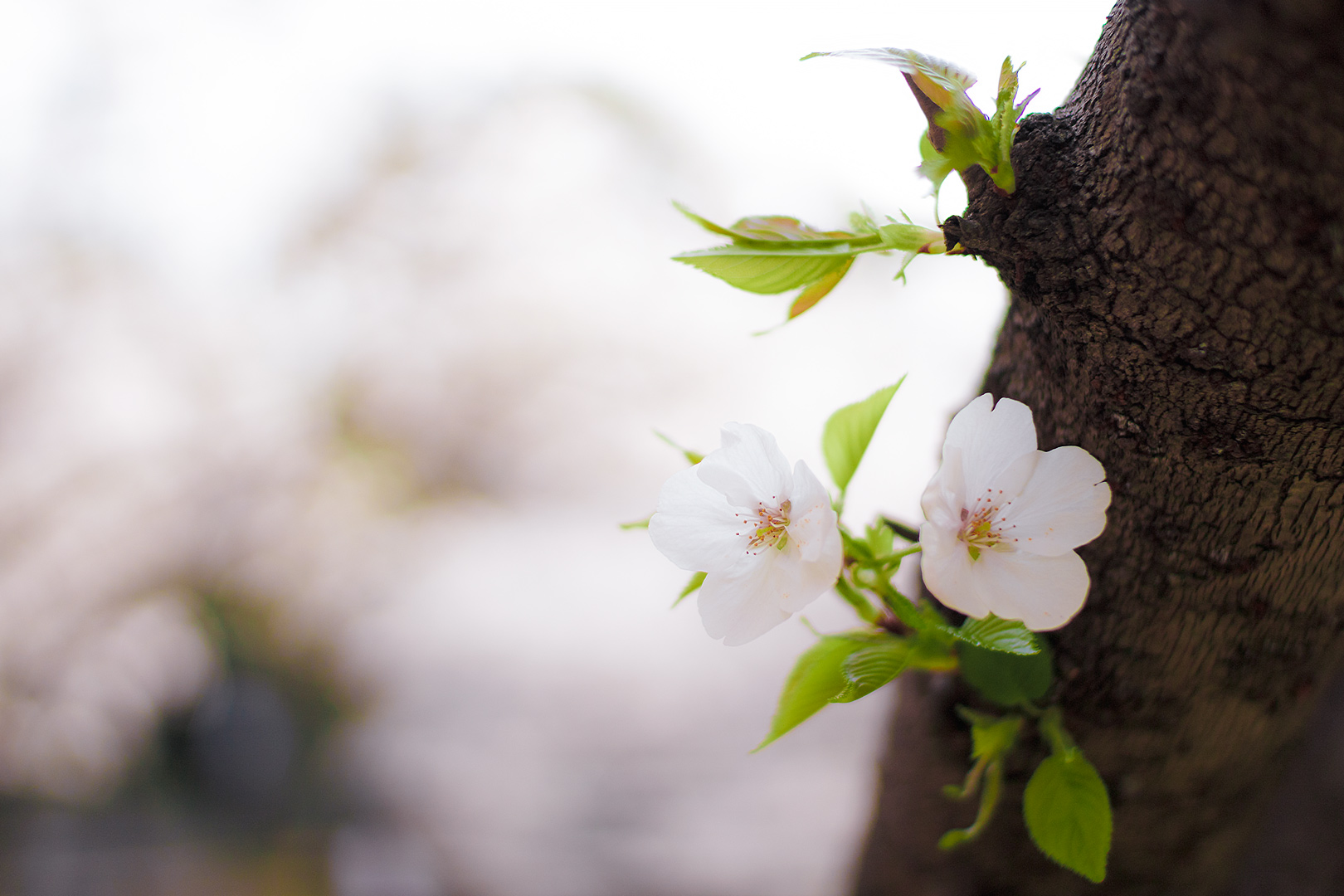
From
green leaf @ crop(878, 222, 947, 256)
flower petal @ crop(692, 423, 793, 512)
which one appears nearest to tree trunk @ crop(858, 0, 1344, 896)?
green leaf @ crop(878, 222, 947, 256)

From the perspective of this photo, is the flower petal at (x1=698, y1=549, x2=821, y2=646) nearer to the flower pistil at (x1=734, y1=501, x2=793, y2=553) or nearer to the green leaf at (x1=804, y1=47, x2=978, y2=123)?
the flower pistil at (x1=734, y1=501, x2=793, y2=553)

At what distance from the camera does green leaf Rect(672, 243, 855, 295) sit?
0.29 meters

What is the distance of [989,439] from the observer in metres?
0.27

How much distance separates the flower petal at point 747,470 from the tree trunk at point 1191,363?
116 millimetres

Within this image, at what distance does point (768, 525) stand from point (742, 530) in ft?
0.04

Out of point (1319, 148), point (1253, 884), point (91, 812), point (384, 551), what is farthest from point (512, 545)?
point (1319, 148)

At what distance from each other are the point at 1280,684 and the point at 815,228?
0.37 metres

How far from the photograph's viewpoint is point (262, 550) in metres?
1.25

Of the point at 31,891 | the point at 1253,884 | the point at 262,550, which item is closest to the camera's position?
the point at 1253,884

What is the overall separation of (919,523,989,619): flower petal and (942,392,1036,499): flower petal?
0.08ft

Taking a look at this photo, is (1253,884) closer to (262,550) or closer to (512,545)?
(512,545)

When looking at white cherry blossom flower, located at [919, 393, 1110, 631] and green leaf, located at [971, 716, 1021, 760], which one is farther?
green leaf, located at [971, 716, 1021, 760]

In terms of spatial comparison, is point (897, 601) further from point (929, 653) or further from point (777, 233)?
point (777, 233)

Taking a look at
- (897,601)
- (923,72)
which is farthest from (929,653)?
(923,72)
